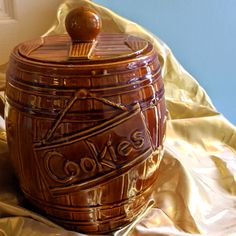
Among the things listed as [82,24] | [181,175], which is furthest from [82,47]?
[181,175]

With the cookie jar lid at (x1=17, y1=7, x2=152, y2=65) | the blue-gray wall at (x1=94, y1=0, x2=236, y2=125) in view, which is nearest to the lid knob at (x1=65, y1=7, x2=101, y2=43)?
the cookie jar lid at (x1=17, y1=7, x2=152, y2=65)

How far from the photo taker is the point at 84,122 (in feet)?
1.82

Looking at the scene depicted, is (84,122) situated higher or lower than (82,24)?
lower

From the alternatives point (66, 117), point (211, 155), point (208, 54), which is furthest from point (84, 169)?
point (208, 54)

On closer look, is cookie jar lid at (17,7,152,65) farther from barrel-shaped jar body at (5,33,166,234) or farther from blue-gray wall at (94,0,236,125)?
blue-gray wall at (94,0,236,125)

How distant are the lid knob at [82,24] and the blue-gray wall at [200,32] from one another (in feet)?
1.35

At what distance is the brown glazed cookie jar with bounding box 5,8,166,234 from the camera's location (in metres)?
0.55

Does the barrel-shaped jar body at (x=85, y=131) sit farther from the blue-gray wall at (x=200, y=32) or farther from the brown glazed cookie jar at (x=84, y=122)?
the blue-gray wall at (x=200, y=32)

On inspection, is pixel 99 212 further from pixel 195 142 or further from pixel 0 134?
pixel 195 142

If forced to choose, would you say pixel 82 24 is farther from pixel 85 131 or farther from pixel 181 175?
pixel 181 175

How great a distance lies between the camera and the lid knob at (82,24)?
23.6 inches

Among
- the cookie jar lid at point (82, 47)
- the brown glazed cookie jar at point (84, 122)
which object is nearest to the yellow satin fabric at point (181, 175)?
the brown glazed cookie jar at point (84, 122)

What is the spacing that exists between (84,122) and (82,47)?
0.12m

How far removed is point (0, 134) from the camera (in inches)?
30.0
